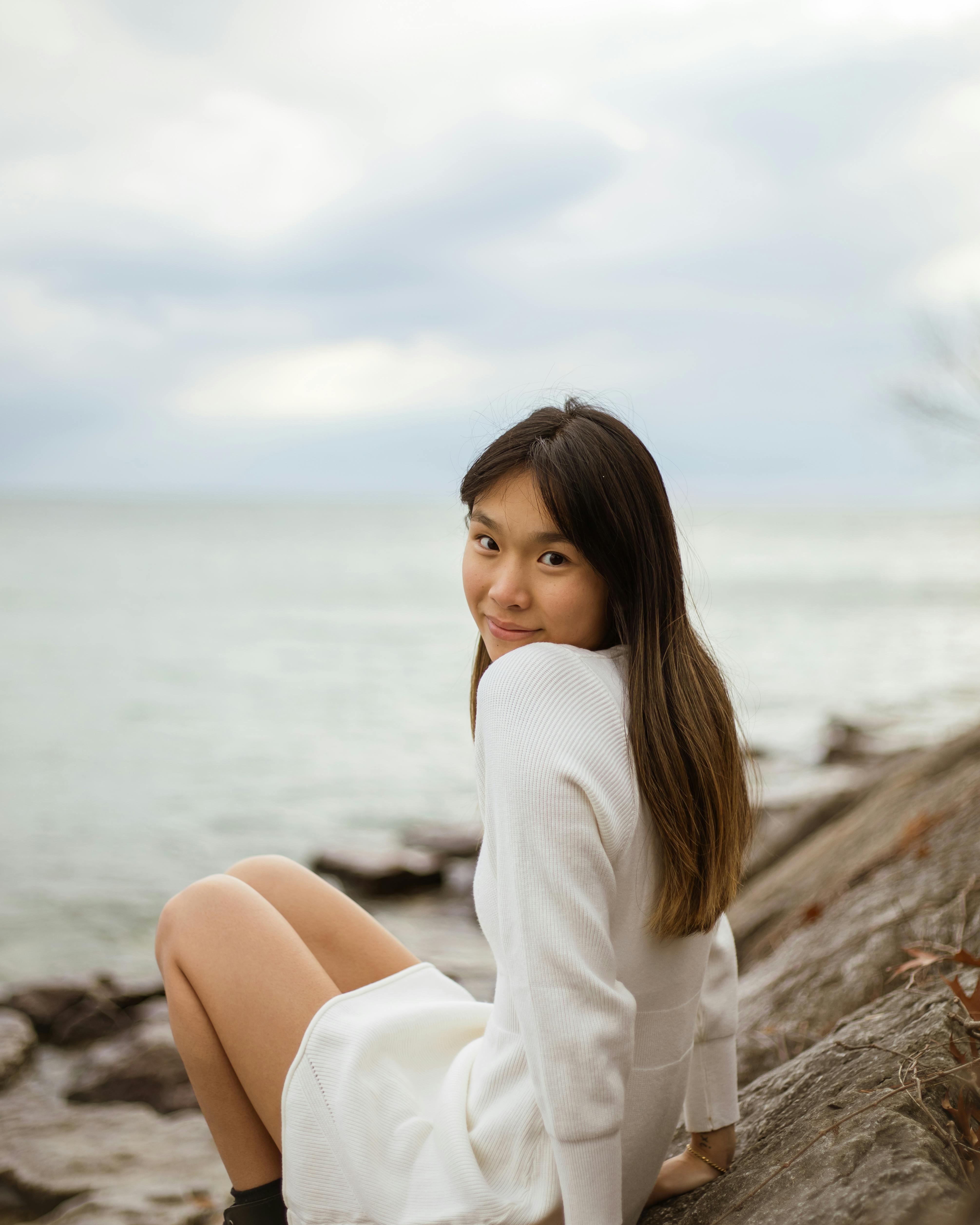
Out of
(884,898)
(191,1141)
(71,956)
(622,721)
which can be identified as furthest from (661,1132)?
(71,956)

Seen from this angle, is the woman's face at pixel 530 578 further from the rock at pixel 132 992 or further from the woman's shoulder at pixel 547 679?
the rock at pixel 132 992

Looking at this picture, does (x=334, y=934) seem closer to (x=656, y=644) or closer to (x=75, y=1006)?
(x=656, y=644)

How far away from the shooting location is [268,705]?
17.1 m

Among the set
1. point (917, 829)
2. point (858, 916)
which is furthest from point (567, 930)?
point (917, 829)

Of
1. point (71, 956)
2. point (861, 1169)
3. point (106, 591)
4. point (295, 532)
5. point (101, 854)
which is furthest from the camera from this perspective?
point (295, 532)

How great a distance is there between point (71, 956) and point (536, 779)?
20.0 ft

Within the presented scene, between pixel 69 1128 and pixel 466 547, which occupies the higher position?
pixel 466 547

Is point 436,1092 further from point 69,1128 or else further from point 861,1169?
point 69,1128

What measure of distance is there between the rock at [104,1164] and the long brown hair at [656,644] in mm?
2498

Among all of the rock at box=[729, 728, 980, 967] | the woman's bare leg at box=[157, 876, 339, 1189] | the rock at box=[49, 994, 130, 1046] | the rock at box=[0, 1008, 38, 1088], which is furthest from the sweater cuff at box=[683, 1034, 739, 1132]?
the rock at box=[49, 994, 130, 1046]

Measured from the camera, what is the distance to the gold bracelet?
212 centimetres

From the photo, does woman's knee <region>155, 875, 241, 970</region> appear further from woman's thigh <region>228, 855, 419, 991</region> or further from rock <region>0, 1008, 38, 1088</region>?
rock <region>0, 1008, 38, 1088</region>

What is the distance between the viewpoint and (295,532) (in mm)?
92062

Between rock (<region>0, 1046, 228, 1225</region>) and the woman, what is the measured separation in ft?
5.57
